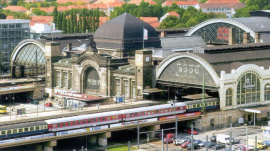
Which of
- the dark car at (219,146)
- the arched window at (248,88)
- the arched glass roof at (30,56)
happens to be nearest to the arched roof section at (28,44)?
Answer: the arched glass roof at (30,56)

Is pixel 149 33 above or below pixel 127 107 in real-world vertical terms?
above

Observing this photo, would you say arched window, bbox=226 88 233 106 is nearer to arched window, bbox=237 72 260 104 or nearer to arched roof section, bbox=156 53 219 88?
arched window, bbox=237 72 260 104

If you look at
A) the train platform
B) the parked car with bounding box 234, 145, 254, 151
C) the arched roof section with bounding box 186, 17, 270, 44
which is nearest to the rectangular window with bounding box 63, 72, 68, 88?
the train platform

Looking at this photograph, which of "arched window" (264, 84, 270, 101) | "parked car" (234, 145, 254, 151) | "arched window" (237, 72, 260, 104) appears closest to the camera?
"parked car" (234, 145, 254, 151)

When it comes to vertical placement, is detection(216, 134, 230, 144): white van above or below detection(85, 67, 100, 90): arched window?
below

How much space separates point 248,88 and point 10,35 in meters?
81.6

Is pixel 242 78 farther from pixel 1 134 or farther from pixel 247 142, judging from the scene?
pixel 1 134

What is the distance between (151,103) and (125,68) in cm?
1529

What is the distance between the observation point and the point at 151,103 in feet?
431

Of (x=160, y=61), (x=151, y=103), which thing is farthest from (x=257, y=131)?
(x=160, y=61)

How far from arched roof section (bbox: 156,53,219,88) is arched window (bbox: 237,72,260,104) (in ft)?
17.7

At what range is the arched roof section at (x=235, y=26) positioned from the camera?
17325 cm

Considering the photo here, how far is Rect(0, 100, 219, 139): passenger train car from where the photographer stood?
107625 mm

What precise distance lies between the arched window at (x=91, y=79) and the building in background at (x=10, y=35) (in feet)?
162
